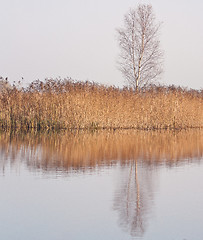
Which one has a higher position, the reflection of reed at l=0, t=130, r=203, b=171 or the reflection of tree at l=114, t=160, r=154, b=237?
the reflection of reed at l=0, t=130, r=203, b=171

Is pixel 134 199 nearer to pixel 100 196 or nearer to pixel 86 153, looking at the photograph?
pixel 100 196

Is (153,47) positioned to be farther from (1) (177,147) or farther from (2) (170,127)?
(1) (177,147)

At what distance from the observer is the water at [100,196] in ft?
12.3

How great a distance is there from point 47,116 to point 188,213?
580 inches

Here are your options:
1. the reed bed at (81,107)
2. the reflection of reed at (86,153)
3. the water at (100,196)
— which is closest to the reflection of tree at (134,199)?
the water at (100,196)

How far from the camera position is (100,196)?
5.12 m

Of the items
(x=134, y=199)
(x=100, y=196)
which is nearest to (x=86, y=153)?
(x=100, y=196)

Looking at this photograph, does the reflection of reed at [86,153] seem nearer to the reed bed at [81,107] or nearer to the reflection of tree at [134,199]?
the reflection of tree at [134,199]

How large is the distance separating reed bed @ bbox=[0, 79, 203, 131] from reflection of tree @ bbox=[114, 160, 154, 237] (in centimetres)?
1121

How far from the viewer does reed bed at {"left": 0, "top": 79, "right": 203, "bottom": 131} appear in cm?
1836

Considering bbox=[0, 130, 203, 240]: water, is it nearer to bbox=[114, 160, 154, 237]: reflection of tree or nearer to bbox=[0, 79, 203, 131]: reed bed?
bbox=[114, 160, 154, 237]: reflection of tree

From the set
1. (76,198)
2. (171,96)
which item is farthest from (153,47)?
(76,198)

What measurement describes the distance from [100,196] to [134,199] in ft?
1.50

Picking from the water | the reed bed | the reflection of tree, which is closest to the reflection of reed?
the water
